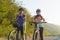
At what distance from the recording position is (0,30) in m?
23.3

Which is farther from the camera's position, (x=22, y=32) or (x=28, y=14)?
(x=28, y=14)

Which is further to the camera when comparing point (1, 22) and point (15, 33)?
point (1, 22)

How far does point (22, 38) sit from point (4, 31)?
8764 mm

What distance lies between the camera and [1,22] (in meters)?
24.6

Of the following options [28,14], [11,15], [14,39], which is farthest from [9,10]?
[14,39]

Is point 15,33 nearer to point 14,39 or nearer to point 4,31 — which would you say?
point 14,39

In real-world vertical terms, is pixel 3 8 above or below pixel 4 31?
above

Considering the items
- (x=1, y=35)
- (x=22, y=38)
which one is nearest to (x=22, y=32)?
(x=22, y=38)

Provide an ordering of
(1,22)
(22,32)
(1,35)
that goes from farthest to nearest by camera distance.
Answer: (1,22)
(1,35)
(22,32)

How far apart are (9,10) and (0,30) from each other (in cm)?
219

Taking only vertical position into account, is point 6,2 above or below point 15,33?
above

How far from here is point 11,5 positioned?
83.4 feet

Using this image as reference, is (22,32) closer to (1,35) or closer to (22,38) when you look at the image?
(22,38)

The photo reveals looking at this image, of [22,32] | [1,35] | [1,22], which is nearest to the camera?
[22,32]
